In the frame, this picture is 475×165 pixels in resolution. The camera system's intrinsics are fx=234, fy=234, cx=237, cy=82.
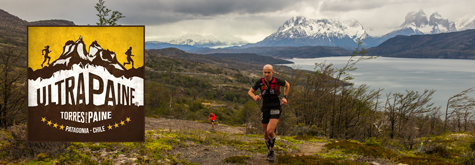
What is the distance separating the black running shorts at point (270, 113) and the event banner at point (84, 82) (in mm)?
2939

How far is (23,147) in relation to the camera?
5.14 meters

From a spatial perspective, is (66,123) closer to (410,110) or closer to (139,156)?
(139,156)

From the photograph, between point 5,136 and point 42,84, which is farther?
point 5,136

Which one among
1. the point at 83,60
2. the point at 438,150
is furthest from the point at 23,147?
the point at 438,150

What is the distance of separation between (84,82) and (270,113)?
13.9 feet

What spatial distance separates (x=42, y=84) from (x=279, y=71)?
45.6 feet

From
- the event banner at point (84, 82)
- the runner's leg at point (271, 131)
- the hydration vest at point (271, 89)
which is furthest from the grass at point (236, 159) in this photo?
the event banner at point (84, 82)

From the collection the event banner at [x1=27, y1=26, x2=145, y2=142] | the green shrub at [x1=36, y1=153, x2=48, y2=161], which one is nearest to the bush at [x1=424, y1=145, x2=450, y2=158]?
the event banner at [x1=27, y1=26, x2=145, y2=142]

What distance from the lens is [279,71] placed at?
16.8 metres

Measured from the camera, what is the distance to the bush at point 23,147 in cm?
507

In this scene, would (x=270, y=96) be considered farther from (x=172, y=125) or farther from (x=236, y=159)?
(x=172, y=125)

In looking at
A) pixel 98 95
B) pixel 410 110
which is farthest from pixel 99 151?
pixel 410 110

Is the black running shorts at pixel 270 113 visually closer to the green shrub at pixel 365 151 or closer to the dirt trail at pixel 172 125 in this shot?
the green shrub at pixel 365 151

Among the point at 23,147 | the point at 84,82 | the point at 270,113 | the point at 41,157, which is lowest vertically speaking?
the point at 41,157
